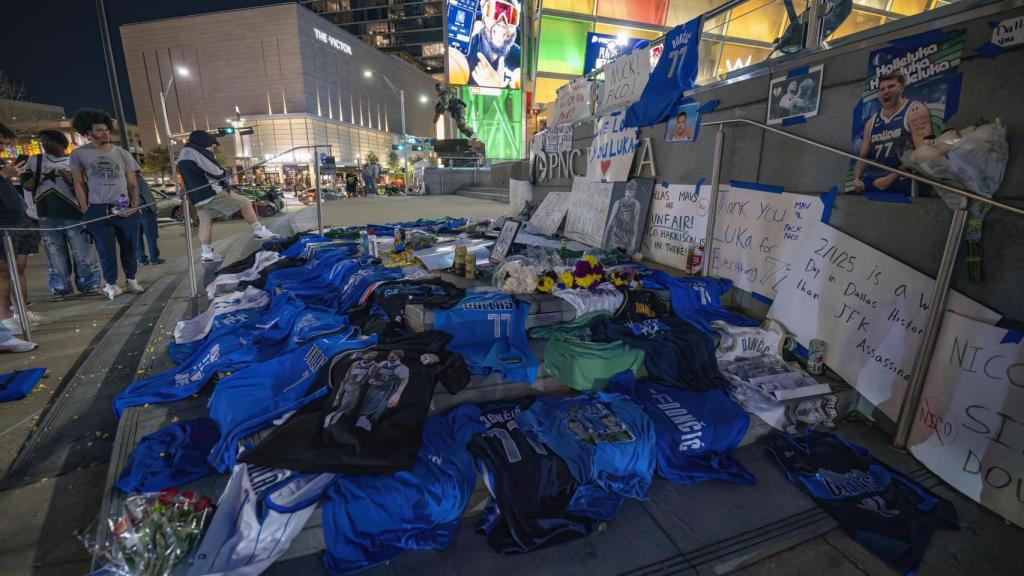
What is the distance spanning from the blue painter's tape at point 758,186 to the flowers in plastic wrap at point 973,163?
1192 millimetres

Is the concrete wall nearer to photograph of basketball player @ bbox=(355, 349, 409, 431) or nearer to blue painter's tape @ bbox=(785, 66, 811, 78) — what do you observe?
blue painter's tape @ bbox=(785, 66, 811, 78)

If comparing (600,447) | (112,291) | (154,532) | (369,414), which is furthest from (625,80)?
(112,291)

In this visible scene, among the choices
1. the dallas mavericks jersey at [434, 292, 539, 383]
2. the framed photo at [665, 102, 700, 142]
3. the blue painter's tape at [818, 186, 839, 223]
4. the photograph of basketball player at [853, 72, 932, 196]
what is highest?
the framed photo at [665, 102, 700, 142]

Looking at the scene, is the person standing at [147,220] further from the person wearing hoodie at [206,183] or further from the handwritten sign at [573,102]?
the handwritten sign at [573,102]

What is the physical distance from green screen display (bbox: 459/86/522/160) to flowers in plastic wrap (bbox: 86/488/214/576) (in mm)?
22722

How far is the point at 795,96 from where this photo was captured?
11.0 ft

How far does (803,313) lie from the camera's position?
3.23 m

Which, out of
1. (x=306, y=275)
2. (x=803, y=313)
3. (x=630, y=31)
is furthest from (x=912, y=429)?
(x=630, y=31)

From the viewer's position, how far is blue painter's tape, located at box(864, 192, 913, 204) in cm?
266

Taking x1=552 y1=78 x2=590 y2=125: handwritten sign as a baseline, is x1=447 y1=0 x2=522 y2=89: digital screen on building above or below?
above

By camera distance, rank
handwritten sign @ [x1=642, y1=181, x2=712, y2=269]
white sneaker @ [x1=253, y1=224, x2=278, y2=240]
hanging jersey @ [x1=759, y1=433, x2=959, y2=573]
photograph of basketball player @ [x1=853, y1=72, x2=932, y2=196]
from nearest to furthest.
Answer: hanging jersey @ [x1=759, y1=433, x2=959, y2=573]
photograph of basketball player @ [x1=853, y1=72, x2=932, y2=196]
handwritten sign @ [x1=642, y1=181, x2=712, y2=269]
white sneaker @ [x1=253, y1=224, x2=278, y2=240]

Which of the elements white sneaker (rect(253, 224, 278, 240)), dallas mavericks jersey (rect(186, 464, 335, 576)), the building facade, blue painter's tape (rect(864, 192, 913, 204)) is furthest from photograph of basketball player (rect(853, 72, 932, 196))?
the building facade

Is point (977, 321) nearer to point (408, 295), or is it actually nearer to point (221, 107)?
point (408, 295)

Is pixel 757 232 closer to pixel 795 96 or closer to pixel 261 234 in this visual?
pixel 795 96
